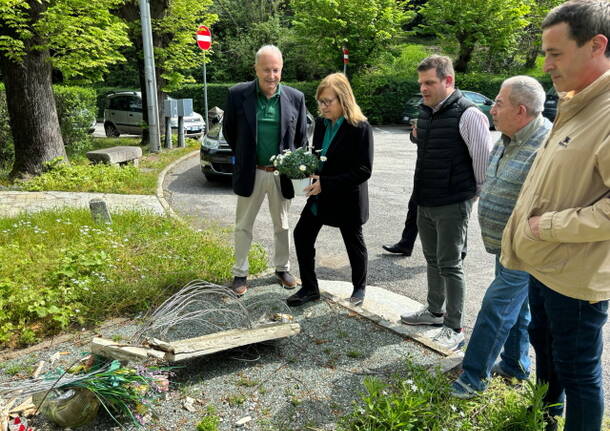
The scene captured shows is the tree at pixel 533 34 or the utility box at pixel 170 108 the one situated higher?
the tree at pixel 533 34

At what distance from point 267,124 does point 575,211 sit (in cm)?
297

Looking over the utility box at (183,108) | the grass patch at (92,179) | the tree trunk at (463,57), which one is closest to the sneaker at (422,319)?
the grass patch at (92,179)

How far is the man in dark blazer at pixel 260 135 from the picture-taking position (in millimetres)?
4387

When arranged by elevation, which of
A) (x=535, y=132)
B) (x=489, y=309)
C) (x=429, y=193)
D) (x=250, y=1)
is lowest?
(x=489, y=309)

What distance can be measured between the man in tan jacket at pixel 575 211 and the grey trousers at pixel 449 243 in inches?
47.6

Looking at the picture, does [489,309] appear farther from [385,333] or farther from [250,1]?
[250,1]

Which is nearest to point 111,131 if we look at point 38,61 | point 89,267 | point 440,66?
point 38,61

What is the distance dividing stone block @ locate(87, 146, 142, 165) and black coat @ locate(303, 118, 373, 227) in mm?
7514

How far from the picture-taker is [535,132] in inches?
114

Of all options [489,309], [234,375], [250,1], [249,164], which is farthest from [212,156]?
[250,1]

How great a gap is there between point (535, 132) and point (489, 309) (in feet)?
3.59

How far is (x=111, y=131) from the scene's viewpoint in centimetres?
1944

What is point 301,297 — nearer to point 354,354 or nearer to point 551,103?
point 354,354

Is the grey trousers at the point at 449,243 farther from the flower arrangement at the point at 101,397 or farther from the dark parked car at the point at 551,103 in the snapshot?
the dark parked car at the point at 551,103
